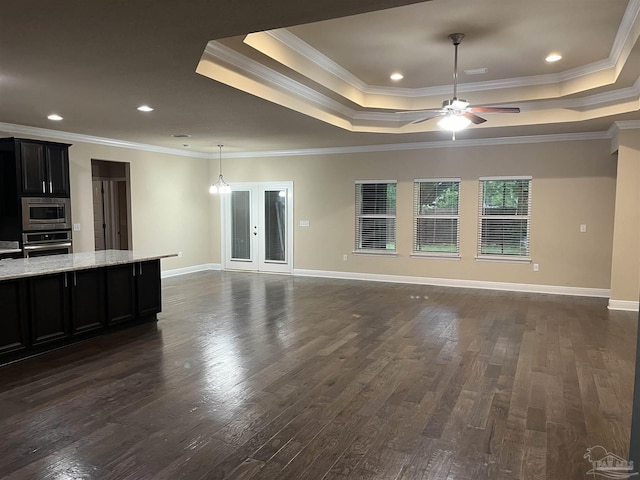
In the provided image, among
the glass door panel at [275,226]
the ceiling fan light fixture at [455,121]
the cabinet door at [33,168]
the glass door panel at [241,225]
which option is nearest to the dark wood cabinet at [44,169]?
the cabinet door at [33,168]

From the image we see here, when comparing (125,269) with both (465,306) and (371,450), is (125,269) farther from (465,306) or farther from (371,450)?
(465,306)

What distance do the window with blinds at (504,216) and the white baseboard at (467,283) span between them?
536mm

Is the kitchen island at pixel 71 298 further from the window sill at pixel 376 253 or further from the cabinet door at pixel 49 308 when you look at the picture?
the window sill at pixel 376 253

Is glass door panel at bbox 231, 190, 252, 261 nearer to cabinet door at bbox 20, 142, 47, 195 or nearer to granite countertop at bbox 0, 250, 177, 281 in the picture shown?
cabinet door at bbox 20, 142, 47, 195

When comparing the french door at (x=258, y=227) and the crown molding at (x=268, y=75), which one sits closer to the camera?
the crown molding at (x=268, y=75)

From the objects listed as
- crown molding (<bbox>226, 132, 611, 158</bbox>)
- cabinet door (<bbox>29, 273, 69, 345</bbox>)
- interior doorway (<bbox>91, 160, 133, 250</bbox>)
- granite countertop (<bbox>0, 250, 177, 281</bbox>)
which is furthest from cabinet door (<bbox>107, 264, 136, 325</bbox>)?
crown molding (<bbox>226, 132, 611, 158</bbox>)

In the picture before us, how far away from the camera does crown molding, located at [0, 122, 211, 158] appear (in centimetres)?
653

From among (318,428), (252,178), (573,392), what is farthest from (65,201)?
(573,392)

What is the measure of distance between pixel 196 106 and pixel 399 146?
442 cm

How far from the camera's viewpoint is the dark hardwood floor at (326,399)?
2611 millimetres

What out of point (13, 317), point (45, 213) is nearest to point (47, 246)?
point (45, 213)

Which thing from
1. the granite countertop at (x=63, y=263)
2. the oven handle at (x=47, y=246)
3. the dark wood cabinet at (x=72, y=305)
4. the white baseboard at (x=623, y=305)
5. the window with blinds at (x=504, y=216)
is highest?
the window with blinds at (x=504, y=216)

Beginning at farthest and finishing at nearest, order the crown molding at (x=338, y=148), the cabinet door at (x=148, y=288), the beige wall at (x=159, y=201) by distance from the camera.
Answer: the beige wall at (x=159, y=201), the crown molding at (x=338, y=148), the cabinet door at (x=148, y=288)

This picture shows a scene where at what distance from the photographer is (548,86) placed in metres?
5.96
